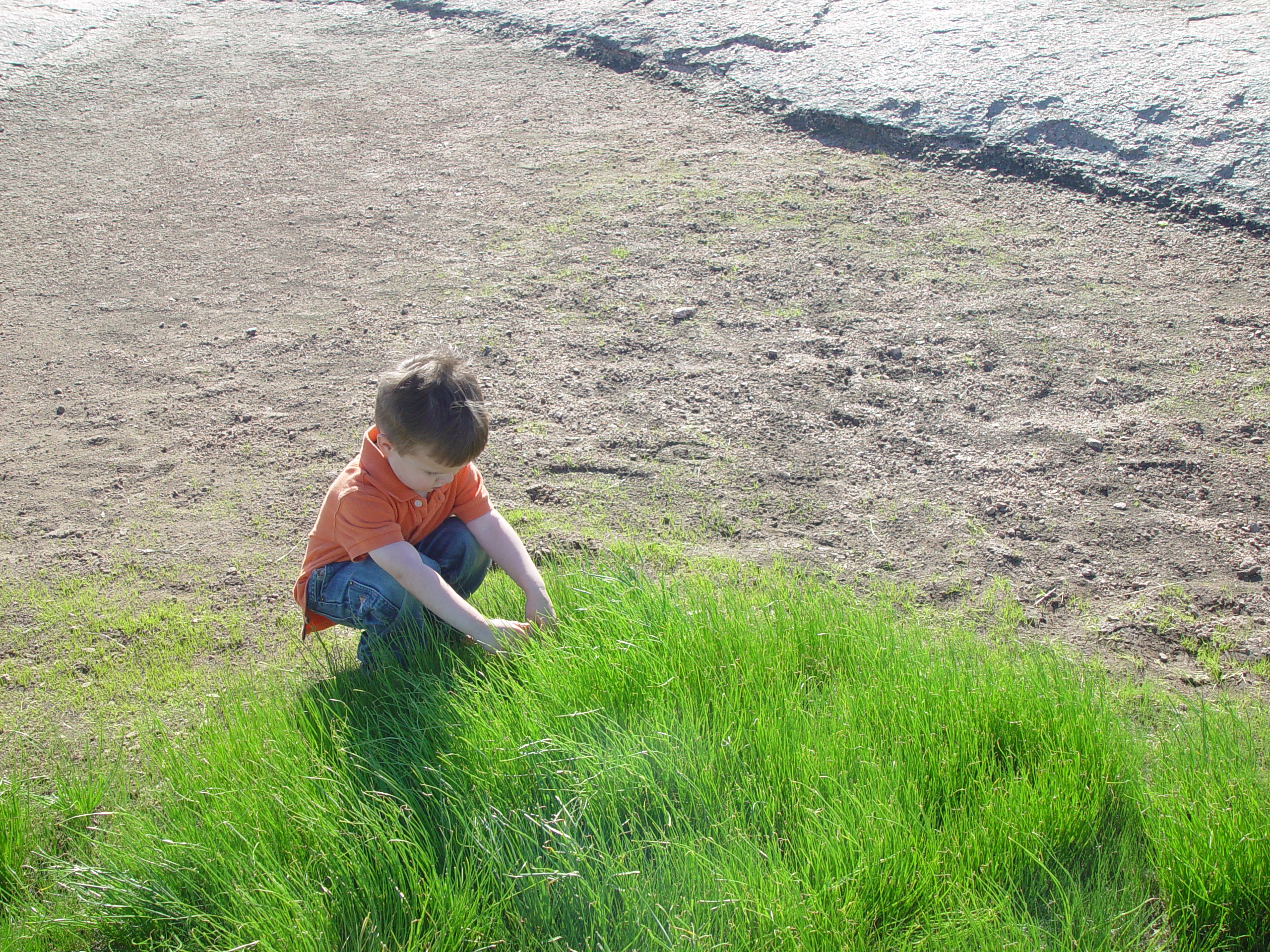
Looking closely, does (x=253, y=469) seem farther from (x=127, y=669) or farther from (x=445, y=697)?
(x=445, y=697)

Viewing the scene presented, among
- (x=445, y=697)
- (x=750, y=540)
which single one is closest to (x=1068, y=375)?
(x=750, y=540)

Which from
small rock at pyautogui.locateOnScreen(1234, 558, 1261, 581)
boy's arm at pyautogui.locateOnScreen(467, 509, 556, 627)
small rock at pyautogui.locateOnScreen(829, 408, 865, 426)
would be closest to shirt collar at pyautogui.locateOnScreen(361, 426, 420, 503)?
boy's arm at pyautogui.locateOnScreen(467, 509, 556, 627)

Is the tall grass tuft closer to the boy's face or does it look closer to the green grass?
the green grass

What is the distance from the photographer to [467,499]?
278 centimetres

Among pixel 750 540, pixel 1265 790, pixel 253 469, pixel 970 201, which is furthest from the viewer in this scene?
pixel 970 201

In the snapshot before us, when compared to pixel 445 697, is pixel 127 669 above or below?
below

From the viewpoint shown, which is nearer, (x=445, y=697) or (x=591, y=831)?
(x=591, y=831)

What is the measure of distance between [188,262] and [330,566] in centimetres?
324

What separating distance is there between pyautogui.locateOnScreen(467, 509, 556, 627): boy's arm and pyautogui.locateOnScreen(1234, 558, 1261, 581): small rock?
1.98m

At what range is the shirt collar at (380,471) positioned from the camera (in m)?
2.54

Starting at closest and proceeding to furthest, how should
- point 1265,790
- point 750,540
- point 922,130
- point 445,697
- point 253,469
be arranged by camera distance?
point 1265,790
point 445,697
point 750,540
point 253,469
point 922,130

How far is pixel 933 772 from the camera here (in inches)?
80.8

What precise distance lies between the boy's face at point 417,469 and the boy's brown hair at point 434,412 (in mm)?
19

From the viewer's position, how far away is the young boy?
2.39 m
